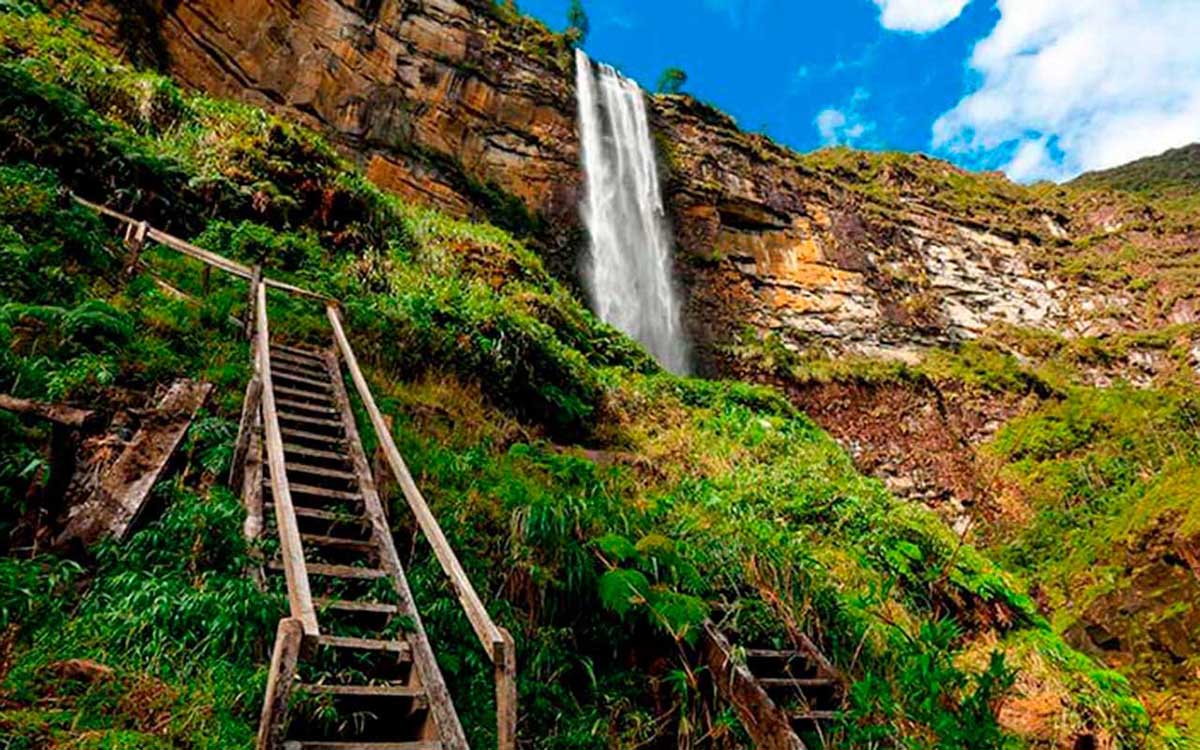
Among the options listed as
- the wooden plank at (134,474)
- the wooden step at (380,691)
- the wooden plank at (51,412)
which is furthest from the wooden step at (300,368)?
the wooden step at (380,691)

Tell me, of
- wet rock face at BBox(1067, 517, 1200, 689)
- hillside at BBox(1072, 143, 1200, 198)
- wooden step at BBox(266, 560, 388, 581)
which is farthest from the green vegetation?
hillside at BBox(1072, 143, 1200, 198)

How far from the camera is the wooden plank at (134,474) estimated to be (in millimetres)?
3748

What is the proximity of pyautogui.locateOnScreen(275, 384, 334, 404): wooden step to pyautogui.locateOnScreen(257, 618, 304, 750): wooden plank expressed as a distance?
433 cm

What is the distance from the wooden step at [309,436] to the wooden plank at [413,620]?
0.13 meters

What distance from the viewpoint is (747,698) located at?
13.5 feet

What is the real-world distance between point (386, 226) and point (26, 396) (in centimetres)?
932

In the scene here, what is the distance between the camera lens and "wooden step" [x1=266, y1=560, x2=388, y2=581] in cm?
375

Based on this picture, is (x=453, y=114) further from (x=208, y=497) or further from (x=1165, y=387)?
(x=1165, y=387)

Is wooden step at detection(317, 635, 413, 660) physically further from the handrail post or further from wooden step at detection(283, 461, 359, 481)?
wooden step at detection(283, 461, 359, 481)

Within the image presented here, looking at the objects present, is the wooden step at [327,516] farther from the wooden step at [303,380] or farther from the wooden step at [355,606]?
the wooden step at [303,380]

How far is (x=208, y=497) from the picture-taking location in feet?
14.2

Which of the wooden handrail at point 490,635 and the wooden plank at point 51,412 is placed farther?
the wooden plank at point 51,412

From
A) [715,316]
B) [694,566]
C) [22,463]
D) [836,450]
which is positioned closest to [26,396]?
[22,463]

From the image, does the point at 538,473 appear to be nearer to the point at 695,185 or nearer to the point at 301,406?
the point at 301,406
